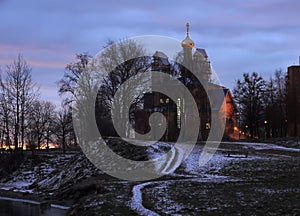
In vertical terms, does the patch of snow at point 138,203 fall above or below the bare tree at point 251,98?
below

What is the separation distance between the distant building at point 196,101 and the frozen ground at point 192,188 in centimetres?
1921

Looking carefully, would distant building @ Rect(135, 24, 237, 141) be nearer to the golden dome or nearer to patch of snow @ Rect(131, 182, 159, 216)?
the golden dome

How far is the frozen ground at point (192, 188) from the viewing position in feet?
51.3

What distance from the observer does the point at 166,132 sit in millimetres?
64938

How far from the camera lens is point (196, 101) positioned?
2276 inches

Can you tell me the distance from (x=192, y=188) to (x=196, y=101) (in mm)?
37552

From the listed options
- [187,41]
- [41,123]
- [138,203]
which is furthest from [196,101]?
[138,203]

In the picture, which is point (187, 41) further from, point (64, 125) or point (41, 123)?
point (41, 123)

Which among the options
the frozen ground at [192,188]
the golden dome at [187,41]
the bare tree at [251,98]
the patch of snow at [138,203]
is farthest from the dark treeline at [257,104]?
the patch of snow at [138,203]

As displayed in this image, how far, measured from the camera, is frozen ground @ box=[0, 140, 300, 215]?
15.6 metres

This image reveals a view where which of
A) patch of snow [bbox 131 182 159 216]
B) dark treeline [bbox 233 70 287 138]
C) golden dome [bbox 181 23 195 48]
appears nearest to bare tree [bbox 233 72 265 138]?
Answer: dark treeline [bbox 233 70 287 138]

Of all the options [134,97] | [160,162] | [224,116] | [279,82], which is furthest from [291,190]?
[279,82]

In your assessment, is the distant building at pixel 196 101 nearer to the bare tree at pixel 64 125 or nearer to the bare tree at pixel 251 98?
the bare tree at pixel 251 98

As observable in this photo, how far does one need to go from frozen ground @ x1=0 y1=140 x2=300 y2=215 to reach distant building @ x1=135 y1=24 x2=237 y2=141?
19206 millimetres
